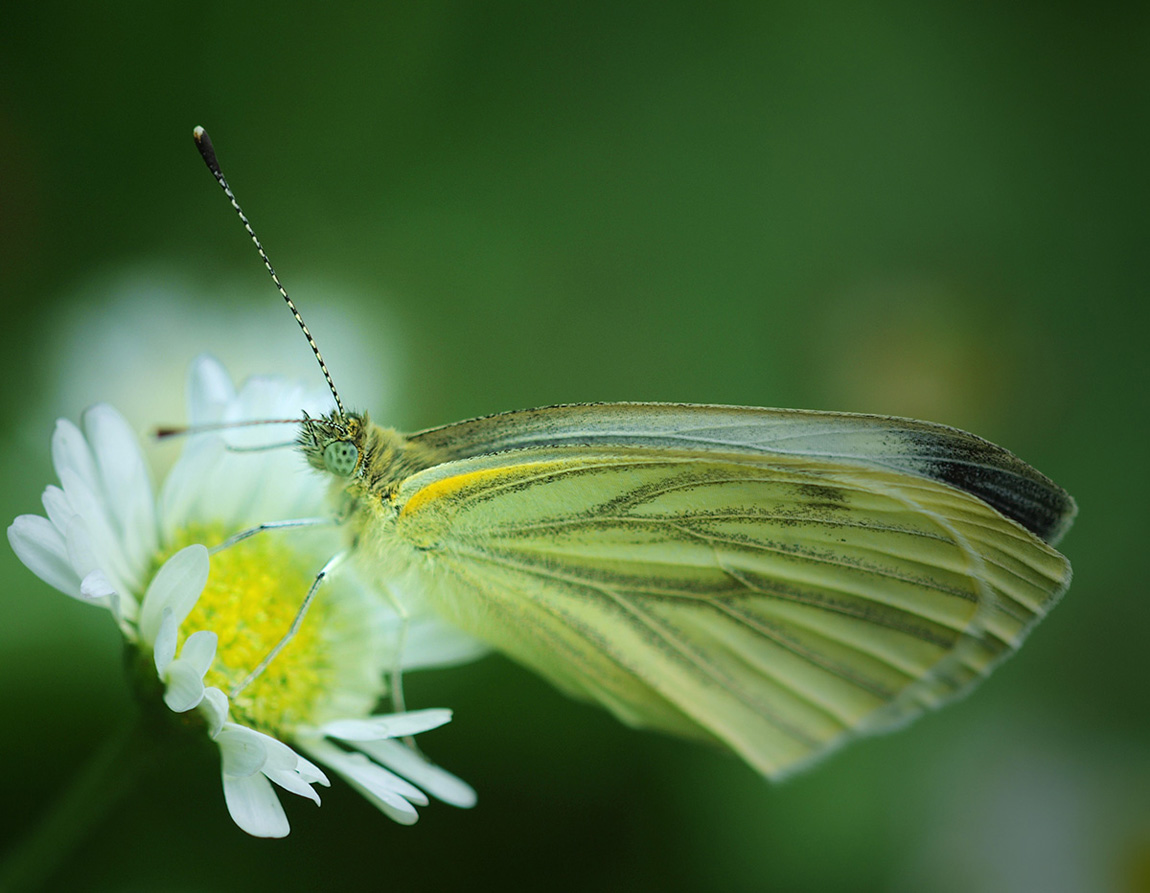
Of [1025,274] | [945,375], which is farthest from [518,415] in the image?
[1025,274]

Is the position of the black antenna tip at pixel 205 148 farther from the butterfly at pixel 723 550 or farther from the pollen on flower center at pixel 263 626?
the pollen on flower center at pixel 263 626

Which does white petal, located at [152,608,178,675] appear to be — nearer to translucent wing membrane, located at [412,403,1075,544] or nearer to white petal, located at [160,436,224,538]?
white petal, located at [160,436,224,538]

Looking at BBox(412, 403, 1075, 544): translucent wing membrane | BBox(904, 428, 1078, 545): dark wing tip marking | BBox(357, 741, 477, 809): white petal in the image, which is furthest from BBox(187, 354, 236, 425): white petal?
BBox(904, 428, 1078, 545): dark wing tip marking

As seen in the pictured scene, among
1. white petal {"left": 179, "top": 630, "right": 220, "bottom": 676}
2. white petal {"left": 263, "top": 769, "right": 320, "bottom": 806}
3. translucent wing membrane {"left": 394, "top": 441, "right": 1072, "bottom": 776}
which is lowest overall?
translucent wing membrane {"left": 394, "top": 441, "right": 1072, "bottom": 776}

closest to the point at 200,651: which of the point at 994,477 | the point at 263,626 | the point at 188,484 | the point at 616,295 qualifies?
the point at 263,626

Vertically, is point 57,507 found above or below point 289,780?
above

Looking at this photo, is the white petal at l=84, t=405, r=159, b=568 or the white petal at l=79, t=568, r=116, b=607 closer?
the white petal at l=79, t=568, r=116, b=607

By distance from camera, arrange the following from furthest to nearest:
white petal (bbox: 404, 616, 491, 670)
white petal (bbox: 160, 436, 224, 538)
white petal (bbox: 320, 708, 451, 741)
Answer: white petal (bbox: 404, 616, 491, 670)
white petal (bbox: 160, 436, 224, 538)
white petal (bbox: 320, 708, 451, 741)

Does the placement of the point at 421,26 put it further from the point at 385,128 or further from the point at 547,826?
the point at 547,826

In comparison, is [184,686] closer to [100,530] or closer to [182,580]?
[182,580]
